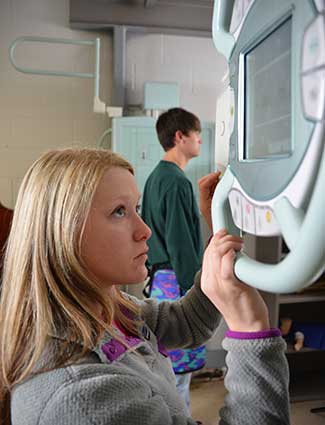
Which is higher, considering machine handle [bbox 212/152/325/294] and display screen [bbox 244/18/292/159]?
display screen [bbox 244/18/292/159]

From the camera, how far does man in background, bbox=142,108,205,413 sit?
5.56 ft

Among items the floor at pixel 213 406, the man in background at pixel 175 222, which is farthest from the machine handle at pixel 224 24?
the floor at pixel 213 406

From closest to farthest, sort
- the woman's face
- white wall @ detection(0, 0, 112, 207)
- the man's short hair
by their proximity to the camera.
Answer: the woman's face
the man's short hair
white wall @ detection(0, 0, 112, 207)

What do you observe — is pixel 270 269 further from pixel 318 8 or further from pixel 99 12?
pixel 99 12

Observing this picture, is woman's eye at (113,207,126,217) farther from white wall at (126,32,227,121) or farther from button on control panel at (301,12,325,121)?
white wall at (126,32,227,121)

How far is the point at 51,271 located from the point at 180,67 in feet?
6.80

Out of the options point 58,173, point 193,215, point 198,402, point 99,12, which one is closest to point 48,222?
point 58,173

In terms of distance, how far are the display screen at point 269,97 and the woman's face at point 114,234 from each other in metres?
0.23

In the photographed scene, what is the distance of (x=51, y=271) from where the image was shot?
0.63m

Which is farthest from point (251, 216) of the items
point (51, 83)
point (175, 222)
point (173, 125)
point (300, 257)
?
point (51, 83)

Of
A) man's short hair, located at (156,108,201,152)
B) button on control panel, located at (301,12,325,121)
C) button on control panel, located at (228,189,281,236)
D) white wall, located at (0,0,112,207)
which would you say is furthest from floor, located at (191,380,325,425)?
button on control panel, located at (301,12,325,121)

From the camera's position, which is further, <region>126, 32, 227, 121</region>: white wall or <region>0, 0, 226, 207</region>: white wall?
<region>126, 32, 227, 121</region>: white wall

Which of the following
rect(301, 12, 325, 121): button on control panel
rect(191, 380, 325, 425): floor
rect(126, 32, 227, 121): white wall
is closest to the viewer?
rect(301, 12, 325, 121): button on control panel

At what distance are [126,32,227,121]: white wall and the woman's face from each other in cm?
185
